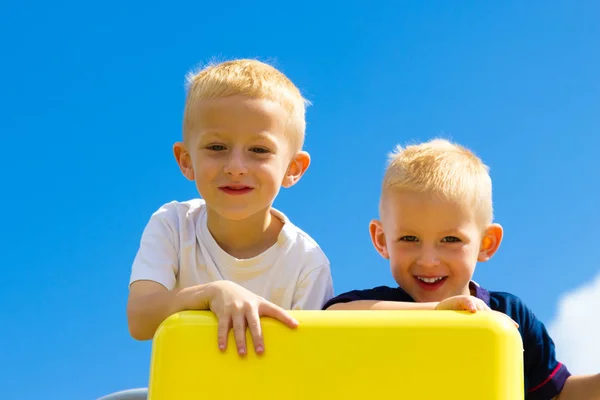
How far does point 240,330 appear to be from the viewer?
1620mm

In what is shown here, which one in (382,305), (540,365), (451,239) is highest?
(451,239)

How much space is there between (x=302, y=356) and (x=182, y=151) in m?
1.17

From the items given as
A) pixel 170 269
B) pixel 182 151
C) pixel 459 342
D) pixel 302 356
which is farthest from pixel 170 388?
pixel 182 151

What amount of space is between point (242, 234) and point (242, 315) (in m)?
0.94

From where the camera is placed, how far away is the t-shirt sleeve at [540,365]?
7.43 ft

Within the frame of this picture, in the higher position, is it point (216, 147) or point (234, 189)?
point (216, 147)

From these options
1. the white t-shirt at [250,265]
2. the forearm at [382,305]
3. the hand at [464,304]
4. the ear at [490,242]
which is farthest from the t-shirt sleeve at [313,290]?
the hand at [464,304]

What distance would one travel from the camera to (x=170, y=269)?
2.47 m

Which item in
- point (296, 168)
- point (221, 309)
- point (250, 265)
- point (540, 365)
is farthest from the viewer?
point (296, 168)

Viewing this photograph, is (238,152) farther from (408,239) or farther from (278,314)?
(278,314)

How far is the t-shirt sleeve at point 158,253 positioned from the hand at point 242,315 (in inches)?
28.1

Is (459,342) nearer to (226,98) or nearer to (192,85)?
(226,98)

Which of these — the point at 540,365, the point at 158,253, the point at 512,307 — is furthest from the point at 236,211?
the point at 540,365

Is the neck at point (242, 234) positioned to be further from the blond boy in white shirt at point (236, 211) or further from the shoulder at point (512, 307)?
the shoulder at point (512, 307)
